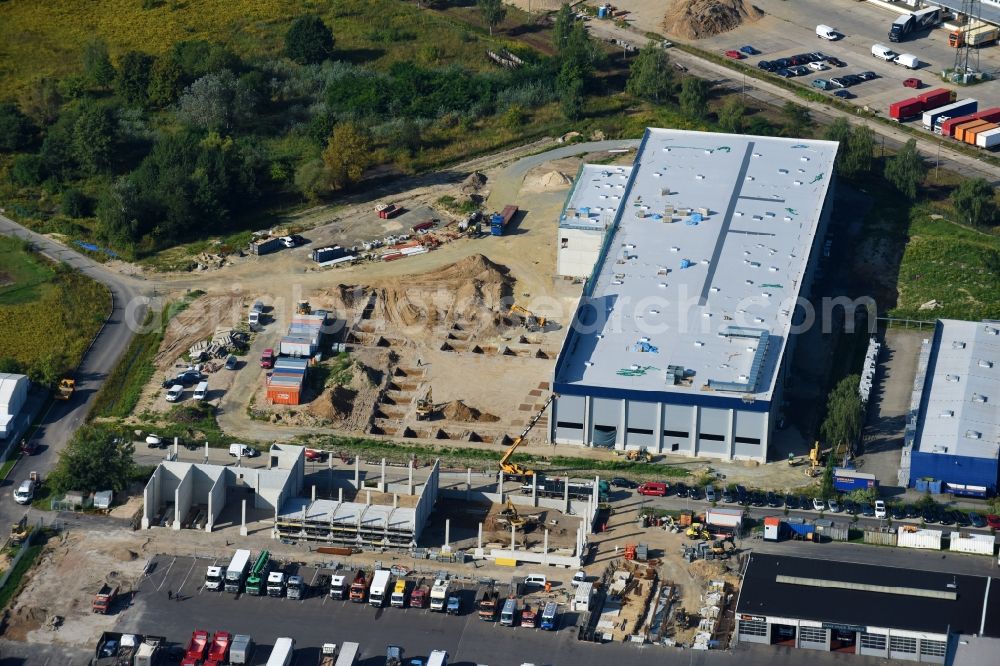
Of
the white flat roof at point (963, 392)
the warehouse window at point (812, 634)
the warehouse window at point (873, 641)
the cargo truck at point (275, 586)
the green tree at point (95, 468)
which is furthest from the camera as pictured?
the white flat roof at point (963, 392)

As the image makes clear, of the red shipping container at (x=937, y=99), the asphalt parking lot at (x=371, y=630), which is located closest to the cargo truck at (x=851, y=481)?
the asphalt parking lot at (x=371, y=630)

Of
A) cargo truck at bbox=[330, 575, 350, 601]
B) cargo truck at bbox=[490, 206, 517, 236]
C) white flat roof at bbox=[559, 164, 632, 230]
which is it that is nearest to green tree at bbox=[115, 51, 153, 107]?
cargo truck at bbox=[490, 206, 517, 236]

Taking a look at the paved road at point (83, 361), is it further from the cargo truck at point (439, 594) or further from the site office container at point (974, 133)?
the site office container at point (974, 133)

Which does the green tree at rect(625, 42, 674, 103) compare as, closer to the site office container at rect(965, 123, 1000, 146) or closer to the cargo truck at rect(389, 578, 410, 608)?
the site office container at rect(965, 123, 1000, 146)

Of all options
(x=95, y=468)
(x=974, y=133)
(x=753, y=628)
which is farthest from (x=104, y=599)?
(x=974, y=133)

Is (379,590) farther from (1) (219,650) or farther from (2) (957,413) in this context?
(2) (957,413)
